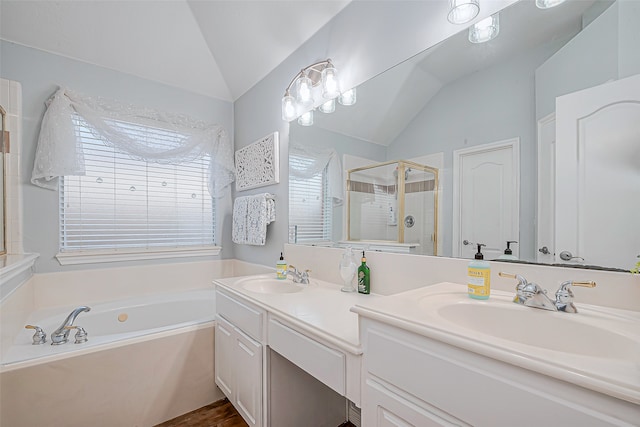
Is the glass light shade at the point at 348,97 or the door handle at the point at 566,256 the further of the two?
the glass light shade at the point at 348,97

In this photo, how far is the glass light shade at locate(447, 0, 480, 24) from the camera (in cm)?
114

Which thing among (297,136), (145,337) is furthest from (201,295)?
(297,136)

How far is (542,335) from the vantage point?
0.83 meters

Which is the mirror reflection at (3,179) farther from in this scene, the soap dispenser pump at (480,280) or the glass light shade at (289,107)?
the soap dispenser pump at (480,280)

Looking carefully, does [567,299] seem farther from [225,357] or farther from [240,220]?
[240,220]

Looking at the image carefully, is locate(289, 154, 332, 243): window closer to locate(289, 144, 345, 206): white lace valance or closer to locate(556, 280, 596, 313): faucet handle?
locate(289, 144, 345, 206): white lace valance

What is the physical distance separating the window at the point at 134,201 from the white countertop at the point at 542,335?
7.46 ft

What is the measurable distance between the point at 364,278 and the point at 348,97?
105 cm

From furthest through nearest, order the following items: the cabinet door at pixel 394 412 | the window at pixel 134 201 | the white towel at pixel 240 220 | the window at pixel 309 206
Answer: the white towel at pixel 240 220 < the window at pixel 134 201 < the window at pixel 309 206 < the cabinet door at pixel 394 412

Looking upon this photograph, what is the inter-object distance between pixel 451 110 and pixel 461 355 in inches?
39.5

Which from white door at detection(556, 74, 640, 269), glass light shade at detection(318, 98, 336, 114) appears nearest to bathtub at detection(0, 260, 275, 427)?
glass light shade at detection(318, 98, 336, 114)

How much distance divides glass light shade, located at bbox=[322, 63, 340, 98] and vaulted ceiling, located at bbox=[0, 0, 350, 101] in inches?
14.4

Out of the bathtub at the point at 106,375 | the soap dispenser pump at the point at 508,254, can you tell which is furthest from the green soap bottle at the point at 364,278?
the bathtub at the point at 106,375

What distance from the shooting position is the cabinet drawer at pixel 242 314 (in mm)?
1371
